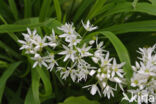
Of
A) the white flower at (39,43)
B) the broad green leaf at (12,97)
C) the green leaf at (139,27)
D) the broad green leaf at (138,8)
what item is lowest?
the broad green leaf at (12,97)

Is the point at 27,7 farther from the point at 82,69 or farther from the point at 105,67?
the point at 105,67

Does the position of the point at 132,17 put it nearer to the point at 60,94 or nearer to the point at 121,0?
the point at 121,0

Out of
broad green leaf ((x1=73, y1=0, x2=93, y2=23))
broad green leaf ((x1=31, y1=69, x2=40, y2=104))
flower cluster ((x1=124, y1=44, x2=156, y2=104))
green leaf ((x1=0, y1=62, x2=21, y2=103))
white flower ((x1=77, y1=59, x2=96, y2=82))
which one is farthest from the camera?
broad green leaf ((x1=73, y1=0, x2=93, y2=23))

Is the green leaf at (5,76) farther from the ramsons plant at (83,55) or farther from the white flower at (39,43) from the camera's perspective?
the white flower at (39,43)

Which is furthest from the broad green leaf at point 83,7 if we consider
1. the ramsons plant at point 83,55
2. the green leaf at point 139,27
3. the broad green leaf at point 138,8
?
the green leaf at point 139,27

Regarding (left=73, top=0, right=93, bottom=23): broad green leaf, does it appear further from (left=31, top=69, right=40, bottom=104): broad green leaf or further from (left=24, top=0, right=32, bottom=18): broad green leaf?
(left=31, top=69, right=40, bottom=104): broad green leaf

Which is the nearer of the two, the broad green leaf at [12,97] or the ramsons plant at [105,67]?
the ramsons plant at [105,67]

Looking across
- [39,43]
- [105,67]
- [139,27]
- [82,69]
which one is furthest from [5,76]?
[139,27]

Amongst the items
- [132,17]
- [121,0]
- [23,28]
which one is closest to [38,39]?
[23,28]

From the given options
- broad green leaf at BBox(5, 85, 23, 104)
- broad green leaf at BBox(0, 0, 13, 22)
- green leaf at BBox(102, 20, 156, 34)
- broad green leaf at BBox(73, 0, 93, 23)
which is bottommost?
broad green leaf at BBox(5, 85, 23, 104)

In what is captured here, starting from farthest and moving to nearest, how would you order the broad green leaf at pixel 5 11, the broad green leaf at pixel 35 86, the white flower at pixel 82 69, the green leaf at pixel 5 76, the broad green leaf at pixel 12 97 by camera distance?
the broad green leaf at pixel 5 11
the broad green leaf at pixel 12 97
the green leaf at pixel 5 76
the broad green leaf at pixel 35 86
the white flower at pixel 82 69

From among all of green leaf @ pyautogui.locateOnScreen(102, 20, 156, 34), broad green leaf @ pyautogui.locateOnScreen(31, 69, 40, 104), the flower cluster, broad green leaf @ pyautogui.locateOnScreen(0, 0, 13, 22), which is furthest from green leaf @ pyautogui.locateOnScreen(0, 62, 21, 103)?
the flower cluster
